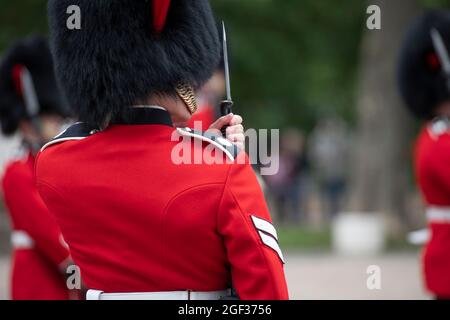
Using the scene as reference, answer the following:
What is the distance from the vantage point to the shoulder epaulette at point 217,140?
262 cm

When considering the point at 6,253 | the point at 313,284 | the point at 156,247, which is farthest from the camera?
the point at 6,253

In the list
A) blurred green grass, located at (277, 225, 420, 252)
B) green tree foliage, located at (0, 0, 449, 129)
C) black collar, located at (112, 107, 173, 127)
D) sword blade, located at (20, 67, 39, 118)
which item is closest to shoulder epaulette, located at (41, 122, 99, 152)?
black collar, located at (112, 107, 173, 127)

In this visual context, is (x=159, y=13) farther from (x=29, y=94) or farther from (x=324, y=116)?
(x=324, y=116)

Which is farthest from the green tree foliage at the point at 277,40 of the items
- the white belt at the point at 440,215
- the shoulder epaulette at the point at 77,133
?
the shoulder epaulette at the point at 77,133

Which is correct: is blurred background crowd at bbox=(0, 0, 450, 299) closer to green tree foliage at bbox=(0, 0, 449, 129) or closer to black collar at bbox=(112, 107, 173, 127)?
green tree foliage at bbox=(0, 0, 449, 129)

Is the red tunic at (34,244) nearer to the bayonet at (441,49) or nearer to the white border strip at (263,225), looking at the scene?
the white border strip at (263,225)

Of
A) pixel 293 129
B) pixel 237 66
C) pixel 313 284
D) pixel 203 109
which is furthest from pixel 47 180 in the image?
pixel 293 129

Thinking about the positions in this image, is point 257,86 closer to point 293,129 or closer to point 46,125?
point 293,129

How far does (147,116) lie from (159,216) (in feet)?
1.00

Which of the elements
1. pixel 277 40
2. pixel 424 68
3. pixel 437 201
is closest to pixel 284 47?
pixel 277 40

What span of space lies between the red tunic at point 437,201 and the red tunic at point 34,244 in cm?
199

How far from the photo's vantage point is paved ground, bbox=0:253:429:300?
8.32m

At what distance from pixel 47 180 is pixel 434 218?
2.86 meters

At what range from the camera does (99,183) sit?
2656 mm
